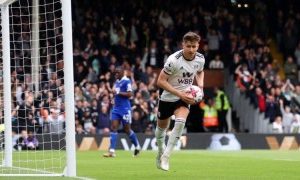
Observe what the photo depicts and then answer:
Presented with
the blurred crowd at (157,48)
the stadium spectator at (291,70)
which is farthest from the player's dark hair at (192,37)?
the stadium spectator at (291,70)

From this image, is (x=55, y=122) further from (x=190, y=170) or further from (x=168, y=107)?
(x=168, y=107)

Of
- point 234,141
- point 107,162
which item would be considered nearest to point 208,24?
point 234,141

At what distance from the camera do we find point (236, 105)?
32.0 meters

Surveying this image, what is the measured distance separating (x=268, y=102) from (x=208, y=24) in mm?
4957

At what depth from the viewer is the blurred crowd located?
28156 mm

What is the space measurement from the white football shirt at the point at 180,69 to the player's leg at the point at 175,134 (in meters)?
0.31

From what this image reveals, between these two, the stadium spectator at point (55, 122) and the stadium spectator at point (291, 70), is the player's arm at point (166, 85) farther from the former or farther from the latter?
the stadium spectator at point (291, 70)

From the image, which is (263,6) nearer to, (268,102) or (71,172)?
(268,102)

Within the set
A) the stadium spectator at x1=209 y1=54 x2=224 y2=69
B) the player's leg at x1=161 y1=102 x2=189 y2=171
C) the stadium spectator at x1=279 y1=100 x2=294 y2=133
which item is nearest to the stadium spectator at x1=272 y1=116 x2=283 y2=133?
the stadium spectator at x1=279 y1=100 x2=294 y2=133

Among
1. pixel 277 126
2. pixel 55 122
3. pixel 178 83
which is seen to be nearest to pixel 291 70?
pixel 277 126

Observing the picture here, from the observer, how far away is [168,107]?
13945 millimetres

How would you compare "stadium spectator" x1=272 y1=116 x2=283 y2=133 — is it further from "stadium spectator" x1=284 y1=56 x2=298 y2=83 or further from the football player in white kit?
the football player in white kit

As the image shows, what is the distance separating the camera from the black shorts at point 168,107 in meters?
13.8

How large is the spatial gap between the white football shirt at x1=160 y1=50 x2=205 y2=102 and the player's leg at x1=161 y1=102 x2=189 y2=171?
312 millimetres
